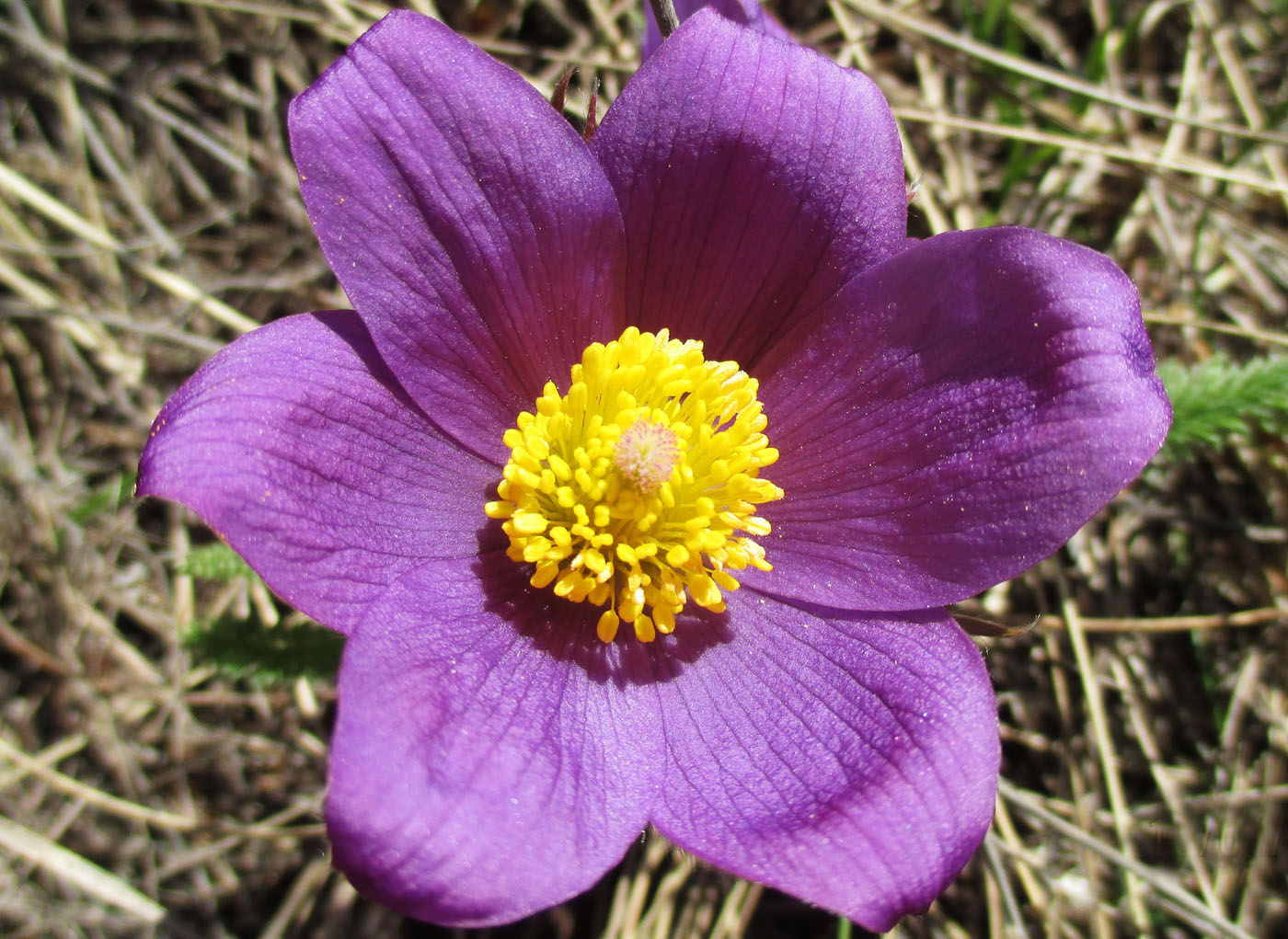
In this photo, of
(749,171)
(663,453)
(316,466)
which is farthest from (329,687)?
(749,171)

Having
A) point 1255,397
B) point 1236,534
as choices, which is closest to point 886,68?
point 1255,397

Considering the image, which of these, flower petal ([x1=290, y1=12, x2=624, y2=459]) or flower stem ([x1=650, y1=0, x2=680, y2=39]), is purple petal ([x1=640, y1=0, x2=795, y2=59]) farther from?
flower petal ([x1=290, y1=12, x2=624, y2=459])

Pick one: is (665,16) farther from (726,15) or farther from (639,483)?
(639,483)

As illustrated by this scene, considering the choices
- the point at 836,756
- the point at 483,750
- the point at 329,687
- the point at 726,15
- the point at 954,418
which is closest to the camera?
the point at 483,750

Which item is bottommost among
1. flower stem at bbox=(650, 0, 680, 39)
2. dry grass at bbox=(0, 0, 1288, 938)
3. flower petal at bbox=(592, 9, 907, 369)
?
dry grass at bbox=(0, 0, 1288, 938)

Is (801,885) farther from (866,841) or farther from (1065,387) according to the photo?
(1065,387)

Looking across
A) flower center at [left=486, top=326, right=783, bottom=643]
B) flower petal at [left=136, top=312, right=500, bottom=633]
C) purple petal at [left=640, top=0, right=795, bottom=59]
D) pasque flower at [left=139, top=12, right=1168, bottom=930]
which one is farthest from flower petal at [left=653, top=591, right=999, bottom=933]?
purple petal at [left=640, top=0, right=795, bottom=59]
